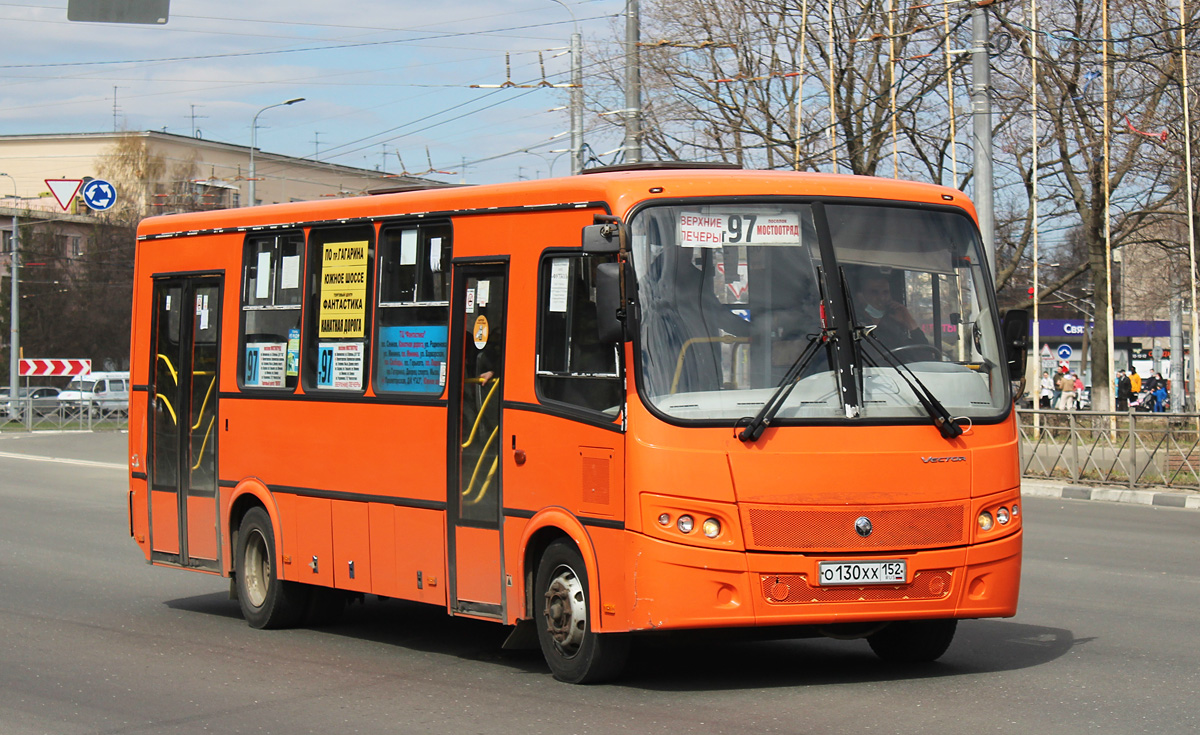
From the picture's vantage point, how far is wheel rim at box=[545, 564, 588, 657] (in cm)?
786

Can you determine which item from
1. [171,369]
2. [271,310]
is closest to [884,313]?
[271,310]

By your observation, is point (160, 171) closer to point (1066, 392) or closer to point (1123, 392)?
point (1123, 392)

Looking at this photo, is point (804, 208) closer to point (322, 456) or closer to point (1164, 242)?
point (322, 456)

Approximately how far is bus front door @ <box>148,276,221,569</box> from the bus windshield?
484 cm

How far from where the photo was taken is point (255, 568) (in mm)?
10867

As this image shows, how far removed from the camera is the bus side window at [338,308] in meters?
9.80

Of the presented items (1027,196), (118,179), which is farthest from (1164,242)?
(118,179)

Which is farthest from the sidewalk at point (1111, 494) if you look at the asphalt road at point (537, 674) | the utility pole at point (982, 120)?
the asphalt road at point (537, 674)

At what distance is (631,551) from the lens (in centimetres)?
743

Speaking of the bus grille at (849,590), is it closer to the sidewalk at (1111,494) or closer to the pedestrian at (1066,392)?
the sidewalk at (1111,494)

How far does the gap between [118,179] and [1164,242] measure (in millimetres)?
51737

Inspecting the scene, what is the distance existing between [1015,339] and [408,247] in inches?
145

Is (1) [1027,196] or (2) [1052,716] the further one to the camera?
(1) [1027,196]

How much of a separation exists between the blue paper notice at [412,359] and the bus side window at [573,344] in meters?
1.02
